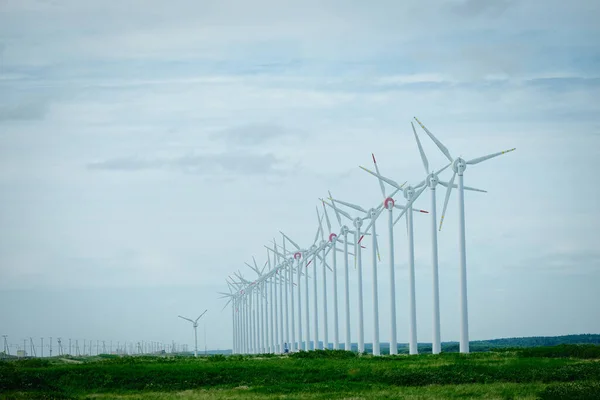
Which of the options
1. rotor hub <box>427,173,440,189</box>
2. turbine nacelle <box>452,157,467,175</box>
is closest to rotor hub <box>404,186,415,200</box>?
rotor hub <box>427,173,440,189</box>

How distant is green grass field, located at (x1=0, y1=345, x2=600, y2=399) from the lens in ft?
179

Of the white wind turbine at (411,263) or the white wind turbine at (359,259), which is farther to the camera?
the white wind turbine at (359,259)

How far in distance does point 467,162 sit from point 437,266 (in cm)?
1057

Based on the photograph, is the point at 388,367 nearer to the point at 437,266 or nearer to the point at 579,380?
the point at 579,380

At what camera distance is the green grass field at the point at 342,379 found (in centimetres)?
5459

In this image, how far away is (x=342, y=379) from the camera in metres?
63.4

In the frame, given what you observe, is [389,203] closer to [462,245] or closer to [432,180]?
[432,180]

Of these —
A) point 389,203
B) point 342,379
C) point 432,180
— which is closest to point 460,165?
point 432,180

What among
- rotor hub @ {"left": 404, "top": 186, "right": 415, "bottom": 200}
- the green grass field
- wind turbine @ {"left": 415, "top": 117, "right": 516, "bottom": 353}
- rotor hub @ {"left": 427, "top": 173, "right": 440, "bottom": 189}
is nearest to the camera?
the green grass field

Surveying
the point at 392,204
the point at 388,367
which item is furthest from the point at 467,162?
the point at 388,367

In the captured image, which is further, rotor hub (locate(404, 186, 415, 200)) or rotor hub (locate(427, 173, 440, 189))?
rotor hub (locate(404, 186, 415, 200))

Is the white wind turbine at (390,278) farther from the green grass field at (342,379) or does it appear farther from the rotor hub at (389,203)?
the green grass field at (342,379)

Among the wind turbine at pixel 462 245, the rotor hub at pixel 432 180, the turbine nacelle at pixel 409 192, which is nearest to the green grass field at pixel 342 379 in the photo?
the wind turbine at pixel 462 245

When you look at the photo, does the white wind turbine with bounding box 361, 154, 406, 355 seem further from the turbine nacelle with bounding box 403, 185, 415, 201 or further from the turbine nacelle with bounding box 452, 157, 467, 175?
the turbine nacelle with bounding box 452, 157, 467, 175
